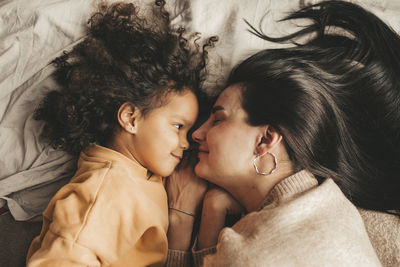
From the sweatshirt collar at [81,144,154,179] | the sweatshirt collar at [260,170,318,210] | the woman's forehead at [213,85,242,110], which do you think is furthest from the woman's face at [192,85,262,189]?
the sweatshirt collar at [81,144,154,179]

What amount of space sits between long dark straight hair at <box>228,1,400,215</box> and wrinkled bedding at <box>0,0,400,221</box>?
7cm

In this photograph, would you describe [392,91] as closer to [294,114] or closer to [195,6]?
[294,114]

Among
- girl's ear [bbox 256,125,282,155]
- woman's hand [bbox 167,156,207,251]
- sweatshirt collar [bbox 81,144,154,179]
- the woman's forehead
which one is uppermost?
the woman's forehead

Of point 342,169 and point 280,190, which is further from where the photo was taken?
point 342,169

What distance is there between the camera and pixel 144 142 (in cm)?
103

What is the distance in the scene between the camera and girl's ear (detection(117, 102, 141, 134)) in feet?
3.38

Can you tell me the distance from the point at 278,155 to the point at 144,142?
1.48 feet

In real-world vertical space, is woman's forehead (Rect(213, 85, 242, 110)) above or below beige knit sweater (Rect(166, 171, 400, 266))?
above

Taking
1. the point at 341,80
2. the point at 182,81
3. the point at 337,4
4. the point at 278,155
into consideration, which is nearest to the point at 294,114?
the point at 278,155

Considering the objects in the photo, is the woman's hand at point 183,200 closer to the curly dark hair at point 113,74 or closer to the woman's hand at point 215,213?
the woman's hand at point 215,213

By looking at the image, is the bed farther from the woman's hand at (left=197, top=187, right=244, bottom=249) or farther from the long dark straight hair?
the woman's hand at (left=197, top=187, right=244, bottom=249)

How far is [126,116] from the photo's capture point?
104cm

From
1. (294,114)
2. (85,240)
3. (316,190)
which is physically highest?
(294,114)

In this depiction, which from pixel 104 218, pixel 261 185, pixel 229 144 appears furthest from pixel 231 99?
pixel 104 218
